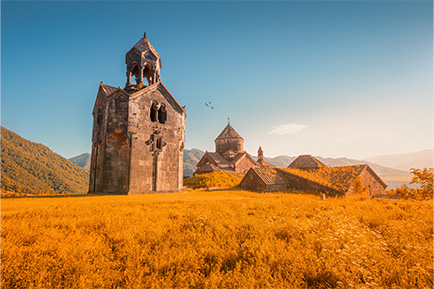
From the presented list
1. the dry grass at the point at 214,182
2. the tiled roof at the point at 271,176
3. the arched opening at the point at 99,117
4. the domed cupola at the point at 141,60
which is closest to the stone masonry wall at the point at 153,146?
the domed cupola at the point at 141,60

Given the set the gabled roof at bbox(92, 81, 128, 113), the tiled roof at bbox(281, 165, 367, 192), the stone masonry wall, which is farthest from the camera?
the gabled roof at bbox(92, 81, 128, 113)

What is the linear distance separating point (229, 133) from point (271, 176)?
1027 inches

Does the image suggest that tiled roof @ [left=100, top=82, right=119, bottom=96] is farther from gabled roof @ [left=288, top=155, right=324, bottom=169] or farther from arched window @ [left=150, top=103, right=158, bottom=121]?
gabled roof @ [left=288, top=155, right=324, bottom=169]

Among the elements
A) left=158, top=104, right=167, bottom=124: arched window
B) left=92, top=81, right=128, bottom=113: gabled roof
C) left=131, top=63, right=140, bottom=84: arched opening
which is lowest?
left=158, top=104, right=167, bottom=124: arched window

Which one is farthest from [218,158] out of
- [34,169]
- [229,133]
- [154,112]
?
[34,169]

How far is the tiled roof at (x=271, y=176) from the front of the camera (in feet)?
52.0

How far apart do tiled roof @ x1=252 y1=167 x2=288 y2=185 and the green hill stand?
209ft

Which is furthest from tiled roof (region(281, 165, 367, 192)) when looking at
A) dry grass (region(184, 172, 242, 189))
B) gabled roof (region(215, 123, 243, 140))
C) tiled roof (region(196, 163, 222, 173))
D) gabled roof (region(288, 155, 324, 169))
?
gabled roof (region(215, 123, 243, 140))

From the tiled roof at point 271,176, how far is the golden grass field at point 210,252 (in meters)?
9.18

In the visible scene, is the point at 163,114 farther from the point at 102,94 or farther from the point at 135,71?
the point at 135,71

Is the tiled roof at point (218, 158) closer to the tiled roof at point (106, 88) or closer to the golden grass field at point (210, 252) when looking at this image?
the tiled roof at point (106, 88)

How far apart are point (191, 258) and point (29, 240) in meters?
4.19

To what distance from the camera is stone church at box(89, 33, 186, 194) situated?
14211 millimetres

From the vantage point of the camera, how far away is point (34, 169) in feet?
243
